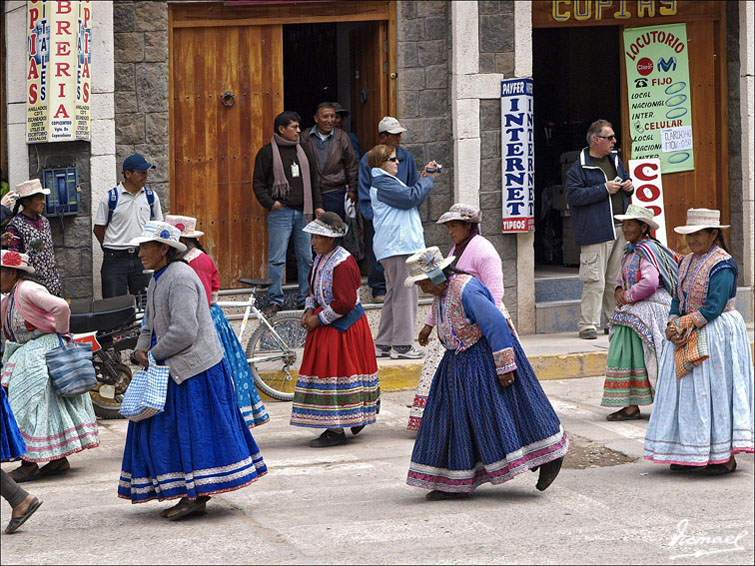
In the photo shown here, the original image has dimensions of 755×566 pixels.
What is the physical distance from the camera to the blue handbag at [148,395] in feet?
21.9

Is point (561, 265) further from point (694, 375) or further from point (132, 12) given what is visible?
point (694, 375)

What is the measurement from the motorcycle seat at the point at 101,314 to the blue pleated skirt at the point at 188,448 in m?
3.21

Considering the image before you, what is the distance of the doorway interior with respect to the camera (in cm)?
1562

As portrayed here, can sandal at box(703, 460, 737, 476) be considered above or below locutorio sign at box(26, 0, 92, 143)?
below

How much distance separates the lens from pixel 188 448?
6.77 m

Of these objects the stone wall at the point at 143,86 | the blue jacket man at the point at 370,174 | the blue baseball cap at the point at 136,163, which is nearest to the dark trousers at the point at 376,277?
the blue jacket man at the point at 370,174

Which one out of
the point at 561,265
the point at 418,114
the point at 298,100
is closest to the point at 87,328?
the point at 418,114

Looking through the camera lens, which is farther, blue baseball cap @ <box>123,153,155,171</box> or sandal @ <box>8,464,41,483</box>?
blue baseball cap @ <box>123,153,155,171</box>

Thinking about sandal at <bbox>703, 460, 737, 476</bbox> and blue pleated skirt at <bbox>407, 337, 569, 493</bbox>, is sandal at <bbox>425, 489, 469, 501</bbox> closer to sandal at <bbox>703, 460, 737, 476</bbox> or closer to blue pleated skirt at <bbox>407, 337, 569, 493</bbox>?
blue pleated skirt at <bbox>407, 337, 569, 493</bbox>

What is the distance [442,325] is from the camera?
7258 millimetres

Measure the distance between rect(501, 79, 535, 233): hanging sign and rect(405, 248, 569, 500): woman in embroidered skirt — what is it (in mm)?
5801

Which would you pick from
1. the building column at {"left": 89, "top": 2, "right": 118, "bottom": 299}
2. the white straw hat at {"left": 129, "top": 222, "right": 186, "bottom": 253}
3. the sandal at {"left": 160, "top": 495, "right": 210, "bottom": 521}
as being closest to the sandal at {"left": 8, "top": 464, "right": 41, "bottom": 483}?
the sandal at {"left": 160, "top": 495, "right": 210, "bottom": 521}

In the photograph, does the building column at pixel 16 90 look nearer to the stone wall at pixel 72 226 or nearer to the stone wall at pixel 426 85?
the stone wall at pixel 72 226

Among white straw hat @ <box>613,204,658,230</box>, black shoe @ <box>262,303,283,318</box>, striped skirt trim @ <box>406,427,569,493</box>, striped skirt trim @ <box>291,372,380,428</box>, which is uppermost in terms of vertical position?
white straw hat @ <box>613,204,658,230</box>
